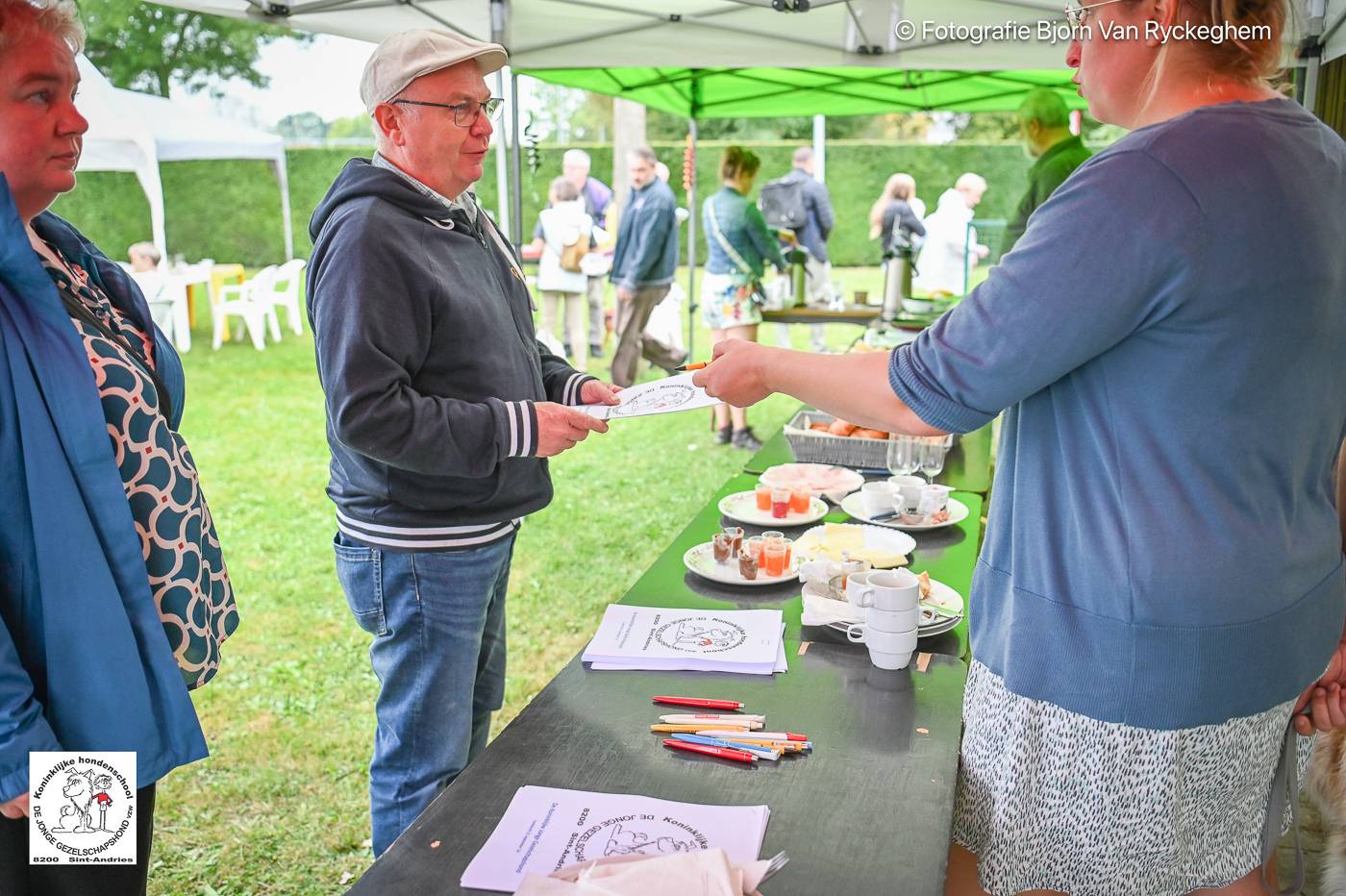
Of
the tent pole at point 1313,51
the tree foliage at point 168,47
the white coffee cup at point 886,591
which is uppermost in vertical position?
the tree foliage at point 168,47

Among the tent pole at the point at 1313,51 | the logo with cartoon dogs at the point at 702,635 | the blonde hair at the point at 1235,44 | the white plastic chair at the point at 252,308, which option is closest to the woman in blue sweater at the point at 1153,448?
the blonde hair at the point at 1235,44

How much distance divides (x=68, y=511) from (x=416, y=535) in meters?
0.79

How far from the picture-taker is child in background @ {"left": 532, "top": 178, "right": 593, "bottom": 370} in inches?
356

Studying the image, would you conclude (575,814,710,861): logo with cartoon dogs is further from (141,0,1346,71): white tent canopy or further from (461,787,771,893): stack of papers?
(141,0,1346,71): white tent canopy

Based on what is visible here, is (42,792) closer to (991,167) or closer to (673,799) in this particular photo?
(673,799)

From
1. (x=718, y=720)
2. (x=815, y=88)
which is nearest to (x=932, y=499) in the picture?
(x=718, y=720)

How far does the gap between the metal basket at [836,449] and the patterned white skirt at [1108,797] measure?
1679 millimetres

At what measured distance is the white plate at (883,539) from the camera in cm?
239

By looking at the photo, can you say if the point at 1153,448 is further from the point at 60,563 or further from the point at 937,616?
the point at 60,563

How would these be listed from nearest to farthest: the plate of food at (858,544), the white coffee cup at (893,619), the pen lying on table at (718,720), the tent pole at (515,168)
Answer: the pen lying on table at (718,720) → the white coffee cup at (893,619) → the plate of food at (858,544) → the tent pole at (515,168)

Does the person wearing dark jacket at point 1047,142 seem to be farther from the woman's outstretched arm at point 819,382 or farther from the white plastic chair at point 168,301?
the white plastic chair at point 168,301

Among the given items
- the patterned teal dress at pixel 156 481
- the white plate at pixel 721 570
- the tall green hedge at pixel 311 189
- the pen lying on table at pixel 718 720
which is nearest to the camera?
the patterned teal dress at pixel 156 481

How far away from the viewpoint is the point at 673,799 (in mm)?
1383

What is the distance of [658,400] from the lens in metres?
1.97
